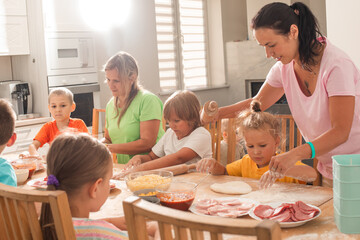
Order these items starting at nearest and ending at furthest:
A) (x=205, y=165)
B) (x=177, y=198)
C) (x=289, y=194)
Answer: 1. (x=177, y=198)
2. (x=289, y=194)
3. (x=205, y=165)

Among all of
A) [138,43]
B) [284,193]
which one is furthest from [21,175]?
[138,43]

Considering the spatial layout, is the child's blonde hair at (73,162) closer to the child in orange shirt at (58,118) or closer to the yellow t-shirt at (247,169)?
the yellow t-shirt at (247,169)

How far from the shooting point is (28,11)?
4.25 metres

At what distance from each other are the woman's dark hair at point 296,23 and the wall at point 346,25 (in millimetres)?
1108

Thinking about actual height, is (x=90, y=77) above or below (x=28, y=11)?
below

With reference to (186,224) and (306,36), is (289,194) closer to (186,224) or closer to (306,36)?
(306,36)

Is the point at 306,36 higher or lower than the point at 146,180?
higher

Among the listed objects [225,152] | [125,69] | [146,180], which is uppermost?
[125,69]

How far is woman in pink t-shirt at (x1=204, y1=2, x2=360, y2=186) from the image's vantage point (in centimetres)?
161

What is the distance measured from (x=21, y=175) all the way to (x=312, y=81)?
1.34 meters

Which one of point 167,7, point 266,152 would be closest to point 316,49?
point 266,152

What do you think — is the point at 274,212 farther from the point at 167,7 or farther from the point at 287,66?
the point at 167,7

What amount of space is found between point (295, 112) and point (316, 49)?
29cm

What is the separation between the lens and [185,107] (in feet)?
7.39
